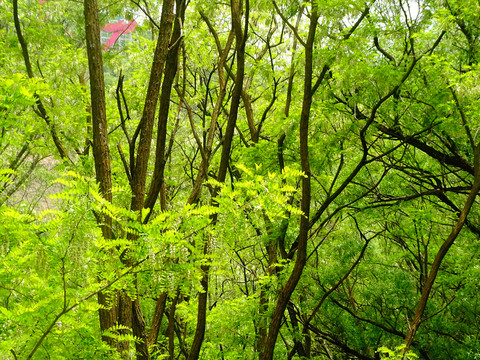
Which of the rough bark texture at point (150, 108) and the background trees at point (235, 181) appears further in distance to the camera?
the rough bark texture at point (150, 108)

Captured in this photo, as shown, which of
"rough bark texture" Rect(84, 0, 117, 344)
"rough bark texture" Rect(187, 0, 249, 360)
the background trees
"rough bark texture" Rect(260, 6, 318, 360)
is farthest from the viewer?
"rough bark texture" Rect(260, 6, 318, 360)

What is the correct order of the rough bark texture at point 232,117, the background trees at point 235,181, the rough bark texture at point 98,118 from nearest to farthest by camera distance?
the background trees at point 235,181
the rough bark texture at point 98,118
the rough bark texture at point 232,117

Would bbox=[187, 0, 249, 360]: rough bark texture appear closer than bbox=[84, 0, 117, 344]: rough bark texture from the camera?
No

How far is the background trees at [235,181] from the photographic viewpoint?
8.32ft

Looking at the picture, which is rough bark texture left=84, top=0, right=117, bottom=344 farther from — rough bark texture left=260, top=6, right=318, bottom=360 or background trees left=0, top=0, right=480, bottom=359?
rough bark texture left=260, top=6, right=318, bottom=360

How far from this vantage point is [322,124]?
17.3 ft

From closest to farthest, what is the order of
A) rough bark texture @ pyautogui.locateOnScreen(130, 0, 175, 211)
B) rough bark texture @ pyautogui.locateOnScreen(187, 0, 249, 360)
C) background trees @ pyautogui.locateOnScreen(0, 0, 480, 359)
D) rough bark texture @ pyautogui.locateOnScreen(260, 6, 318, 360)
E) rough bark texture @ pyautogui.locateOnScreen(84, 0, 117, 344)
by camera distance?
background trees @ pyautogui.locateOnScreen(0, 0, 480, 359) < rough bark texture @ pyautogui.locateOnScreen(84, 0, 117, 344) < rough bark texture @ pyautogui.locateOnScreen(130, 0, 175, 211) < rough bark texture @ pyautogui.locateOnScreen(187, 0, 249, 360) < rough bark texture @ pyautogui.locateOnScreen(260, 6, 318, 360)

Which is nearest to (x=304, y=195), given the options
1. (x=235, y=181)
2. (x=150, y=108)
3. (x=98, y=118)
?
(x=150, y=108)

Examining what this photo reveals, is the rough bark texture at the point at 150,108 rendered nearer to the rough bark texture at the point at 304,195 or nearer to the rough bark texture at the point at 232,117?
the rough bark texture at the point at 232,117

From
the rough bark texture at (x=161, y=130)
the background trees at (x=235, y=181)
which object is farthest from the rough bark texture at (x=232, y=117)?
the rough bark texture at (x=161, y=130)

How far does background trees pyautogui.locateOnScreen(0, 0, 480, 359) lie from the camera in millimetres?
2537

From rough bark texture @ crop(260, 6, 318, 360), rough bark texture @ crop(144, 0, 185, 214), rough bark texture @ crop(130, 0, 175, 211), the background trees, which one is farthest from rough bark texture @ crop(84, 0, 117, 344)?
rough bark texture @ crop(260, 6, 318, 360)

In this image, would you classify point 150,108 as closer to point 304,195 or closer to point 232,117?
point 232,117

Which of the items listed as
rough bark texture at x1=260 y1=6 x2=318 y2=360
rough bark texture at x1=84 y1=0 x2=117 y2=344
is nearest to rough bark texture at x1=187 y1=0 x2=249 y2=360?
rough bark texture at x1=260 y1=6 x2=318 y2=360
